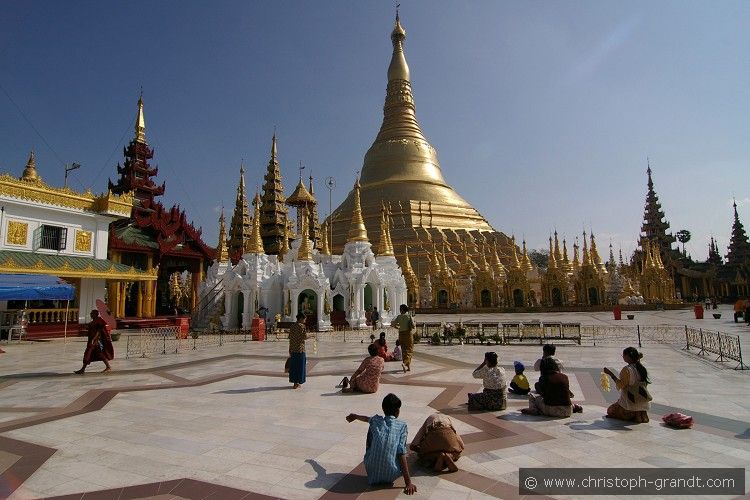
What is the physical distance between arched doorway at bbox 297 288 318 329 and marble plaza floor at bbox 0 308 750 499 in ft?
48.5

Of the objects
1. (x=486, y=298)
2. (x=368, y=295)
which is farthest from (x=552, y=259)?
(x=368, y=295)

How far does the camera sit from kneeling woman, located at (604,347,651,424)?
22.4 feet

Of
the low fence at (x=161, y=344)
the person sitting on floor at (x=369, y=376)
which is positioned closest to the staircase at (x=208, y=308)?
the low fence at (x=161, y=344)

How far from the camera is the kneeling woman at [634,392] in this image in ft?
22.4

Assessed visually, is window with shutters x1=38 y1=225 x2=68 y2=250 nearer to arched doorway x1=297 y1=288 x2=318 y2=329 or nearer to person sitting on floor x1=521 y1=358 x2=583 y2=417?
arched doorway x1=297 y1=288 x2=318 y2=329

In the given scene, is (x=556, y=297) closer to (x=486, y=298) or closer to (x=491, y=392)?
(x=486, y=298)

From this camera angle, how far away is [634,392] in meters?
6.83

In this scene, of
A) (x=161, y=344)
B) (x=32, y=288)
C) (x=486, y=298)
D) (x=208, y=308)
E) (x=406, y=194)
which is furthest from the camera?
(x=406, y=194)

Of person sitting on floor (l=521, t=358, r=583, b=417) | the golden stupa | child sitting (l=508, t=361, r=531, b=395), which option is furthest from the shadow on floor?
the golden stupa

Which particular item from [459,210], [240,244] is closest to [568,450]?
[240,244]

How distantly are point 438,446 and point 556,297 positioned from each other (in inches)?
1724

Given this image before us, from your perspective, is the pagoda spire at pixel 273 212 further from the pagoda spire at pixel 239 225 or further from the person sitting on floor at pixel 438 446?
the person sitting on floor at pixel 438 446

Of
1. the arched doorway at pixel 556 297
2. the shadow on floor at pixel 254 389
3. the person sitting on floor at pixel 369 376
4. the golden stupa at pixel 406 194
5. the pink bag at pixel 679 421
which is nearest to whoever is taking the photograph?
the pink bag at pixel 679 421

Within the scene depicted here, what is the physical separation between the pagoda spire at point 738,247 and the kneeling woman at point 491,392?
3096 inches
